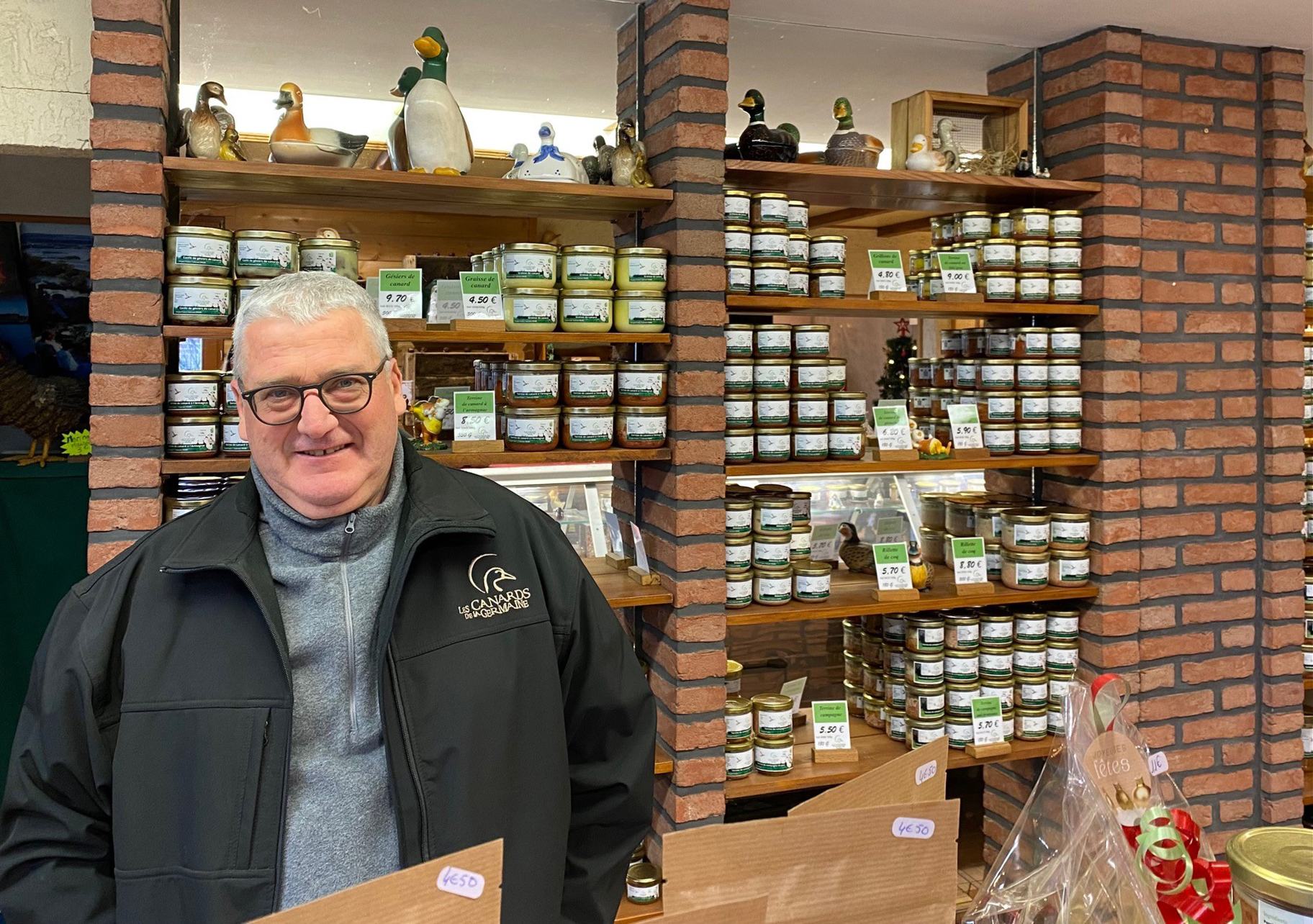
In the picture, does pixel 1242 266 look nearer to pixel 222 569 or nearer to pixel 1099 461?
pixel 1099 461

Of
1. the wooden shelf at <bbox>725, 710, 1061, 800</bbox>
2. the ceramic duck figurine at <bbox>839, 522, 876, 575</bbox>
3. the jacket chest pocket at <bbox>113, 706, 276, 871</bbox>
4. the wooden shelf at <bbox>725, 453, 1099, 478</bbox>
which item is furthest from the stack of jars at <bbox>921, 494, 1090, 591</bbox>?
the jacket chest pocket at <bbox>113, 706, 276, 871</bbox>

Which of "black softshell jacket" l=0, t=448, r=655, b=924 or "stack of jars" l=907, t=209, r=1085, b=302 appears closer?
"black softshell jacket" l=0, t=448, r=655, b=924

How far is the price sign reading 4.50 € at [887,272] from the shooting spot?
329 cm

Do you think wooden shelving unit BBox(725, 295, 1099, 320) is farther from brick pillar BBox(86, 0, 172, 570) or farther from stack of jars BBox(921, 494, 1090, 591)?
brick pillar BBox(86, 0, 172, 570)

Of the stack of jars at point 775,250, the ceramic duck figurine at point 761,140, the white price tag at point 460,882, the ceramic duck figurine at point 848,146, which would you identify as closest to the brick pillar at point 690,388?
the stack of jars at point 775,250

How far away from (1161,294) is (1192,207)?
32 cm

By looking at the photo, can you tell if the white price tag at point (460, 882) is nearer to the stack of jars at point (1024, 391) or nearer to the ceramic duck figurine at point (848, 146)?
the ceramic duck figurine at point (848, 146)

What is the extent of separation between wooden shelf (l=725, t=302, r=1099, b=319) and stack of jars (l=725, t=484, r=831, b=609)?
1.86ft

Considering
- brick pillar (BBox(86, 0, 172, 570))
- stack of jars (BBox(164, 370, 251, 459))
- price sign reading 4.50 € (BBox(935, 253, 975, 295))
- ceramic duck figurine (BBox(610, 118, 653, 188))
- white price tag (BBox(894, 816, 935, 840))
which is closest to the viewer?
white price tag (BBox(894, 816, 935, 840))

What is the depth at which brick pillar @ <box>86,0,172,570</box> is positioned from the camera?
2.54 m

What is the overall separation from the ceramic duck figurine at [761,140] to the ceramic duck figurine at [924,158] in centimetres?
39

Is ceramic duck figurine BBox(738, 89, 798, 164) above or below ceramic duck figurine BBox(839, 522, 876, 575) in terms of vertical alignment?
above

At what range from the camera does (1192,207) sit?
3.59 meters

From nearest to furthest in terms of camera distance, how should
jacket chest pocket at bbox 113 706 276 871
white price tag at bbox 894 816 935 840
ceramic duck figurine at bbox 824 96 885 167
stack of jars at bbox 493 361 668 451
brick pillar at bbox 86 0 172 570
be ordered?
white price tag at bbox 894 816 935 840
jacket chest pocket at bbox 113 706 276 871
brick pillar at bbox 86 0 172 570
stack of jars at bbox 493 361 668 451
ceramic duck figurine at bbox 824 96 885 167
